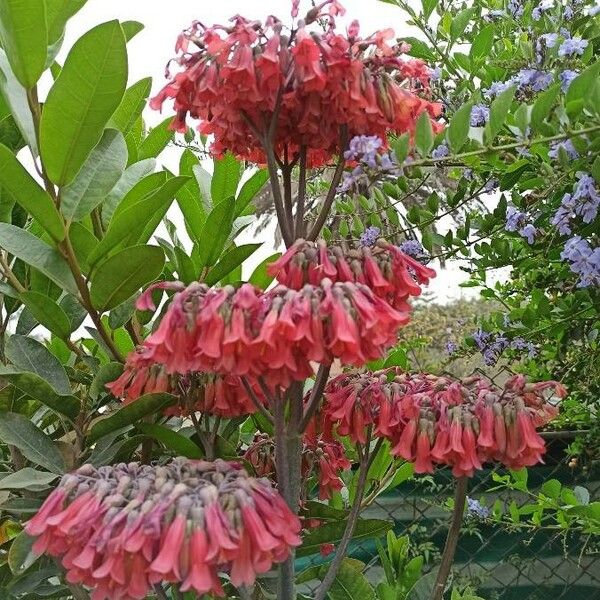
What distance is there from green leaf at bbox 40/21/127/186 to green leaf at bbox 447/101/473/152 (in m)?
0.40

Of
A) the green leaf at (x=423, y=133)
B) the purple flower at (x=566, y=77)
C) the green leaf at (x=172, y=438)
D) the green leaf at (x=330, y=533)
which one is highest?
the purple flower at (x=566, y=77)

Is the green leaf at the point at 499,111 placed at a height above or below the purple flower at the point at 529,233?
above

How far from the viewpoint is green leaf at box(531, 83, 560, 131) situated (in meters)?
0.97

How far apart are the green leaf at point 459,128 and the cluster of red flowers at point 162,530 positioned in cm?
47

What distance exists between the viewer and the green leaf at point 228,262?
1.27 metres

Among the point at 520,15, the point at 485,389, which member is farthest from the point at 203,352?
the point at 520,15

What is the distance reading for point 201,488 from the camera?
0.84 m

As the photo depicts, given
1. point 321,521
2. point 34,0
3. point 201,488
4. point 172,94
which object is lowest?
point 321,521

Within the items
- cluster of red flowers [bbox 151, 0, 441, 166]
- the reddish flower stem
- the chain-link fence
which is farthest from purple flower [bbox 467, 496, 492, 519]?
cluster of red flowers [bbox 151, 0, 441, 166]

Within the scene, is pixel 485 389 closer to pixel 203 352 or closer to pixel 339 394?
pixel 339 394

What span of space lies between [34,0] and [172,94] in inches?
7.3

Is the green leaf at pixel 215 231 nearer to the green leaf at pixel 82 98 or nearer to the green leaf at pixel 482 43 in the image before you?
the green leaf at pixel 82 98

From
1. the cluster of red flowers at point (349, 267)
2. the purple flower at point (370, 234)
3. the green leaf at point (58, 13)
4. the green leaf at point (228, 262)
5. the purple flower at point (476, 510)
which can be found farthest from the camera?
the purple flower at point (476, 510)

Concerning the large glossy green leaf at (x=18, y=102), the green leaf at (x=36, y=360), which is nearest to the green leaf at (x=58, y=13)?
the large glossy green leaf at (x=18, y=102)
